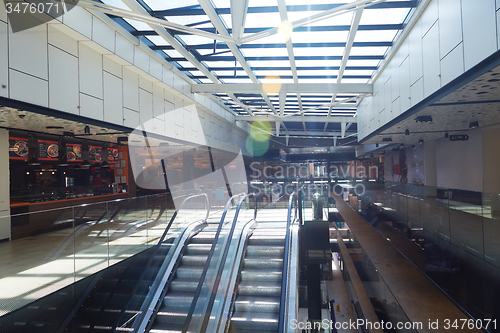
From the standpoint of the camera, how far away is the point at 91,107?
250 inches

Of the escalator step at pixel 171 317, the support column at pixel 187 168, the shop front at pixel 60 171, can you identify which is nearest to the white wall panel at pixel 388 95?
the escalator step at pixel 171 317

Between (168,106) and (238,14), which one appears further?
(168,106)

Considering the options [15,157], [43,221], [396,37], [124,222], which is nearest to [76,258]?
[43,221]

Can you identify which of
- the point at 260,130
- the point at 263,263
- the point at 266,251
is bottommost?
the point at 263,263

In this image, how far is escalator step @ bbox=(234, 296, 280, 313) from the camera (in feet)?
17.5

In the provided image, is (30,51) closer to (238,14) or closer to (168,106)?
(238,14)

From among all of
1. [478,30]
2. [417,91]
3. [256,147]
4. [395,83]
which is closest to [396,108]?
[395,83]

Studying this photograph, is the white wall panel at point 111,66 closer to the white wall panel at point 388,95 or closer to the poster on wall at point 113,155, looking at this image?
the poster on wall at point 113,155

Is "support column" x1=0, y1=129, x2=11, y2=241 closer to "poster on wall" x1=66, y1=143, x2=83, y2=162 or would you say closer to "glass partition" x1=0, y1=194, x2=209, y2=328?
"glass partition" x1=0, y1=194, x2=209, y2=328

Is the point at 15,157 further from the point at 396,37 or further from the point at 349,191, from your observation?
the point at 349,191

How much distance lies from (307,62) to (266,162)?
15132mm

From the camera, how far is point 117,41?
6.67m

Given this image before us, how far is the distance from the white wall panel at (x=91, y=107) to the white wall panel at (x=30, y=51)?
0.90 metres

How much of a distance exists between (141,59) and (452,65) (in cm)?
659
